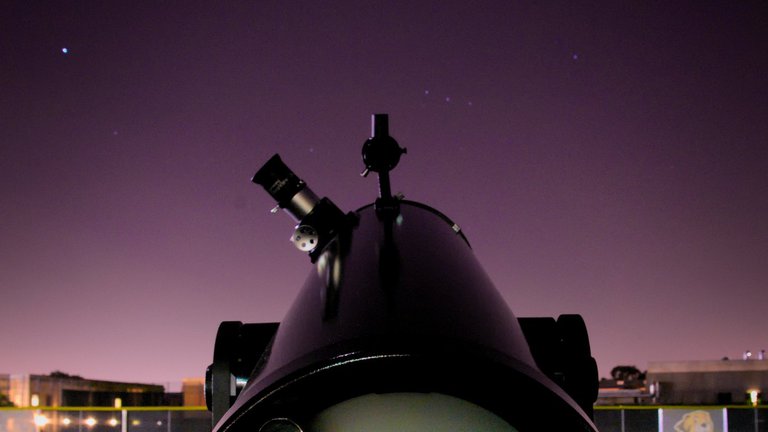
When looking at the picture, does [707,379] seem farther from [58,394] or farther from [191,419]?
[191,419]

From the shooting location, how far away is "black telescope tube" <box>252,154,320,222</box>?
2.10 m

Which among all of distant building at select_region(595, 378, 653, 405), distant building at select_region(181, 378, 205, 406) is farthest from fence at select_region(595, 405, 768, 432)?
distant building at select_region(181, 378, 205, 406)

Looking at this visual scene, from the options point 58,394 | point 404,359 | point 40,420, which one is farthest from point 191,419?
point 58,394

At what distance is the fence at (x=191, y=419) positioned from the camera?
1374cm

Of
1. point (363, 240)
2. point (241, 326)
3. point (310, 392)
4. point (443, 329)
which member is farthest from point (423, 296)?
point (241, 326)

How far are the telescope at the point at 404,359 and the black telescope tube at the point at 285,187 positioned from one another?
52 centimetres

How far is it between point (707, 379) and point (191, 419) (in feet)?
123

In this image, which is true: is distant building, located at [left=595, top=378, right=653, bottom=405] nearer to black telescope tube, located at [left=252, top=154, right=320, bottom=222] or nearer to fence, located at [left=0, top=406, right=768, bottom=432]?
fence, located at [left=0, top=406, right=768, bottom=432]

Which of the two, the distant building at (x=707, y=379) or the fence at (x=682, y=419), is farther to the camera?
the distant building at (x=707, y=379)

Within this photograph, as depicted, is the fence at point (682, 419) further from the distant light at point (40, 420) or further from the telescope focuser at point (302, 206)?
the telescope focuser at point (302, 206)

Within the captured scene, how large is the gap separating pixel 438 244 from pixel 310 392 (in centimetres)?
66

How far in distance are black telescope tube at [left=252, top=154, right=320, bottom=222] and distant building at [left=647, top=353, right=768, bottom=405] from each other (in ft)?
144

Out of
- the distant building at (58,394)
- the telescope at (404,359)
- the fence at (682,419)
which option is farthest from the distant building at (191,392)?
the telescope at (404,359)

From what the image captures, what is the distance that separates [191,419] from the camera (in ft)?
46.9
